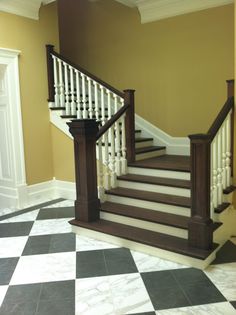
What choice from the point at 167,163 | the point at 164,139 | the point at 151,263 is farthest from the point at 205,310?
the point at 164,139

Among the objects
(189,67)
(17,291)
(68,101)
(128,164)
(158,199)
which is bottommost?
(17,291)

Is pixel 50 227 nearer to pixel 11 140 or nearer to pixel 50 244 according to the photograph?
pixel 50 244

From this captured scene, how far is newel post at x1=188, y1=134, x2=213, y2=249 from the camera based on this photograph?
2.60 metres

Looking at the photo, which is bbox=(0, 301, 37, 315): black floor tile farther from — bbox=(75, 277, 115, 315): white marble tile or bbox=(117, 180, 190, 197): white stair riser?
bbox=(117, 180, 190, 197): white stair riser

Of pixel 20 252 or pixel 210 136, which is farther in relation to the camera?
pixel 20 252

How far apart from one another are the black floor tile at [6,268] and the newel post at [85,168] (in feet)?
2.83

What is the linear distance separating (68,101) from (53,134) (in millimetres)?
569

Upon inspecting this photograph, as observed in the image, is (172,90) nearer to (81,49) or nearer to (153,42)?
(153,42)

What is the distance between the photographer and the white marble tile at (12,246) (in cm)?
297

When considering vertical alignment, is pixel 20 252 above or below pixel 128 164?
below

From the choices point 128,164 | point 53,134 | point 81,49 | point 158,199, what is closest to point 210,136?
point 158,199

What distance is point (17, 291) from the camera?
234 cm

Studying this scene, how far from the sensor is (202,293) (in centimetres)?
225

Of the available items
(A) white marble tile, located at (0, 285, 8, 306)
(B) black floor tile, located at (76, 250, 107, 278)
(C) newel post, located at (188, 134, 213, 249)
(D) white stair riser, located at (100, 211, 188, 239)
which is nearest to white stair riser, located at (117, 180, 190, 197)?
(D) white stair riser, located at (100, 211, 188, 239)
